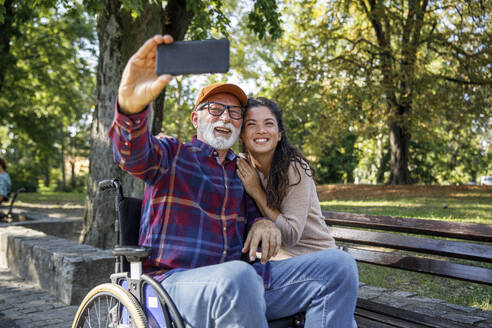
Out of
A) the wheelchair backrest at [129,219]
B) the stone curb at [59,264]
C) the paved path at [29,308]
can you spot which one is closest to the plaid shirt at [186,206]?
the wheelchair backrest at [129,219]

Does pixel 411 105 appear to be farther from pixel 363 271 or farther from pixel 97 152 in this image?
Answer: pixel 97 152

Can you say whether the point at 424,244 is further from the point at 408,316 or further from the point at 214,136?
the point at 214,136

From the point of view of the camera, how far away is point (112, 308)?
93.6 inches

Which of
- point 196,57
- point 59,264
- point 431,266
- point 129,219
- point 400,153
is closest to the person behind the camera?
point 196,57

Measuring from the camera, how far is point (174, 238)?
7.40ft

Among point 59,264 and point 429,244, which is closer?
point 429,244

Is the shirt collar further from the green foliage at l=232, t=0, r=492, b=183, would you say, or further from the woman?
the green foliage at l=232, t=0, r=492, b=183

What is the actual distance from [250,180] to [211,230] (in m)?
0.40

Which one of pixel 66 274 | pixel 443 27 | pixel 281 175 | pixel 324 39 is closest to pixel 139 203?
pixel 281 175

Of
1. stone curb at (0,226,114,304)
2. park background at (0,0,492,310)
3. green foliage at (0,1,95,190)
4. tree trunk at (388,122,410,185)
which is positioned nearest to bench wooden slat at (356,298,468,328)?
stone curb at (0,226,114,304)

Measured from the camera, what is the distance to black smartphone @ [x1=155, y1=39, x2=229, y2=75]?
1.64m

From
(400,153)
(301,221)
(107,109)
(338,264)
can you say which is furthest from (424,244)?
(400,153)

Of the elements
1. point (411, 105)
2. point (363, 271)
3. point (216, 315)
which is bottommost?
point (363, 271)

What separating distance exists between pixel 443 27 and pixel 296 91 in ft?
20.9
